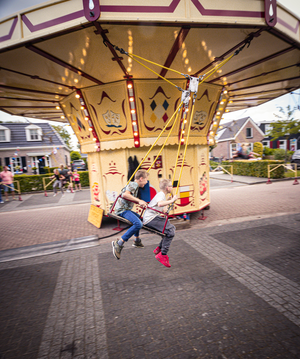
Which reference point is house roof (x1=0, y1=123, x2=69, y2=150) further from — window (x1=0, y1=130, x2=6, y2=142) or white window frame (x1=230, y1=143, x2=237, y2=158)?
white window frame (x1=230, y1=143, x2=237, y2=158)

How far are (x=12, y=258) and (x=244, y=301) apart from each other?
5.36m

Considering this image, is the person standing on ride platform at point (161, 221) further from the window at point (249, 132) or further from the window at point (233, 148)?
the window at point (249, 132)

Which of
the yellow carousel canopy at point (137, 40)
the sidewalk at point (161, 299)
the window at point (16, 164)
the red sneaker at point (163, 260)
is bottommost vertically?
the sidewalk at point (161, 299)

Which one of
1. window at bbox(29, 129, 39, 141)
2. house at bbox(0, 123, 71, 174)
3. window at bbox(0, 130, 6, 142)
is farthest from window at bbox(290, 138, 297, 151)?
window at bbox(0, 130, 6, 142)

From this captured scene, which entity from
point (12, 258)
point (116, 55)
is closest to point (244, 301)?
point (116, 55)

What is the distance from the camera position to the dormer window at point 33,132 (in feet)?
92.7

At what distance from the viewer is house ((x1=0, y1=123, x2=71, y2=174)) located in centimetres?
2688

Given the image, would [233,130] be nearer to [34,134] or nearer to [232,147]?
[232,147]

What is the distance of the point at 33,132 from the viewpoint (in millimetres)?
28609

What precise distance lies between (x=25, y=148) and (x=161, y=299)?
29334 mm

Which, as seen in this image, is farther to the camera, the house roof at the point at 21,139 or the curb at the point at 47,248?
the house roof at the point at 21,139

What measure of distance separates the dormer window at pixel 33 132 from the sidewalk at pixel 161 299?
2602cm

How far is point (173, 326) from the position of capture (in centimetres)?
279

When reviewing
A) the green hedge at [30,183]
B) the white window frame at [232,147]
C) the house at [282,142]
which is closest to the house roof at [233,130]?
the white window frame at [232,147]
